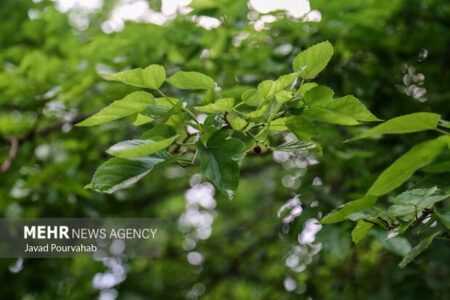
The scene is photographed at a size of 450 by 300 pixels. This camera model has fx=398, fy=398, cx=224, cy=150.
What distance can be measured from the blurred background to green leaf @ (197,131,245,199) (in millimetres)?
471

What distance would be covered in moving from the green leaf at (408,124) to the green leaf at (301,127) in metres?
0.16

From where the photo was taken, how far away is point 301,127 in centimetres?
66

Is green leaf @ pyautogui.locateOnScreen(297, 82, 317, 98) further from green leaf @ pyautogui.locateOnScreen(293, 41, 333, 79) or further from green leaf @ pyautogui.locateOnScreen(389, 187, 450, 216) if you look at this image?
green leaf @ pyautogui.locateOnScreen(389, 187, 450, 216)

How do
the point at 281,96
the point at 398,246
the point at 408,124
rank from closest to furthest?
the point at 408,124
the point at 281,96
the point at 398,246

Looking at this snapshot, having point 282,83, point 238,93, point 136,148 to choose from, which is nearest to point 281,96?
point 282,83

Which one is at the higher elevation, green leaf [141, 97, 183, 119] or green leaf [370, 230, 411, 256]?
green leaf [141, 97, 183, 119]

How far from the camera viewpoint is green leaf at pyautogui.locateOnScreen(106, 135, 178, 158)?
521mm

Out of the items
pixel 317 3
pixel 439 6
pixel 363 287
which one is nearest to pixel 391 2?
pixel 439 6

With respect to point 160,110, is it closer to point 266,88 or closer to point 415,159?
point 266,88

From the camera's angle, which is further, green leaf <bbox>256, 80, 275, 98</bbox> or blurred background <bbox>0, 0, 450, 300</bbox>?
blurred background <bbox>0, 0, 450, 300</bbox>

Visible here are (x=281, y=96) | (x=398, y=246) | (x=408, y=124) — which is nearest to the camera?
(x=408, y=124)

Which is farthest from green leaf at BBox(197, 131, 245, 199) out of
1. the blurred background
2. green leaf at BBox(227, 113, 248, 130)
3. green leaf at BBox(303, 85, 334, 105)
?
the blurred background

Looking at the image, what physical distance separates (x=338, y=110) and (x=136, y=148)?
1.03ft

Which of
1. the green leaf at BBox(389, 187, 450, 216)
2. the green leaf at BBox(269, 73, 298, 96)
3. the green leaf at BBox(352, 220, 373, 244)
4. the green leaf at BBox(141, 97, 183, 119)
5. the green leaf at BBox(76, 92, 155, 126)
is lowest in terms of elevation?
the green leaf at BBox(352, 220, 373, 244)
